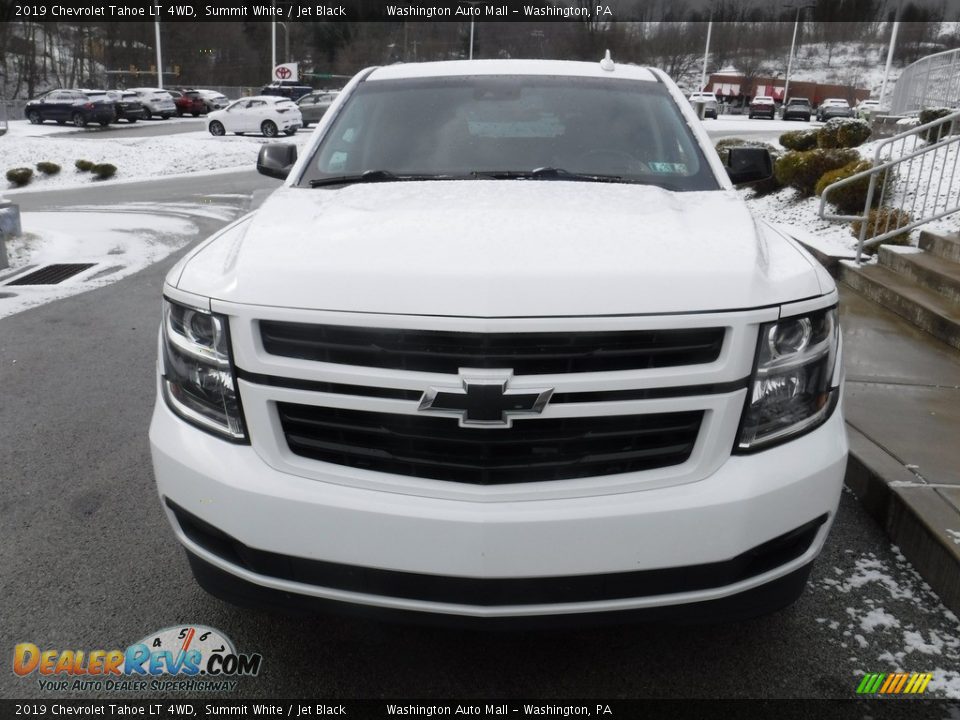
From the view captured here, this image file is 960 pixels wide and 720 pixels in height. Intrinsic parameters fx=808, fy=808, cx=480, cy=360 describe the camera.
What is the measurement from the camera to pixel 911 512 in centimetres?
304

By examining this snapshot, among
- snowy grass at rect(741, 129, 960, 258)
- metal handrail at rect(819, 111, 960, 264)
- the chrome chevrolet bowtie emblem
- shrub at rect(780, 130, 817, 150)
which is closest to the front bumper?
the chrome chevrolet bowtie emblem

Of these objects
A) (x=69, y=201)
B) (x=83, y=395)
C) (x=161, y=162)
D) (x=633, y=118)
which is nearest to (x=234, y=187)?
(x=69, y=201)

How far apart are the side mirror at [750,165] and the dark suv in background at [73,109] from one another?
3848 cm

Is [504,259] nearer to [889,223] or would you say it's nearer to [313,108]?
[889,223]

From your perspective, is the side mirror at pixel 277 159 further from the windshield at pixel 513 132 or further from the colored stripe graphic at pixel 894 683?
the colored stripe graphic at pixel 894 683

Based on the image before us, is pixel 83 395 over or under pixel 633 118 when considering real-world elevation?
under

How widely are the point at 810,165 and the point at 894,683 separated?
970 cm

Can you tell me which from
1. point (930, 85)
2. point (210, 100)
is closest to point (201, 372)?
point (930, 85)

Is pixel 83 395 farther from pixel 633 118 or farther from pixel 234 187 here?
pixel 234 187

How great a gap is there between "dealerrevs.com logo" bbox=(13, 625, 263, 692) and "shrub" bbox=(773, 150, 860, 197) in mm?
10227

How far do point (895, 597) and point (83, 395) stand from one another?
14.0 ft

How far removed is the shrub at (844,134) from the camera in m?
13.4

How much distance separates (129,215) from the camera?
1298 cm

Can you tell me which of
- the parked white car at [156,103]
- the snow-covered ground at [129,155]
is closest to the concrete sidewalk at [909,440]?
the snow-covered ground at [129,155]
